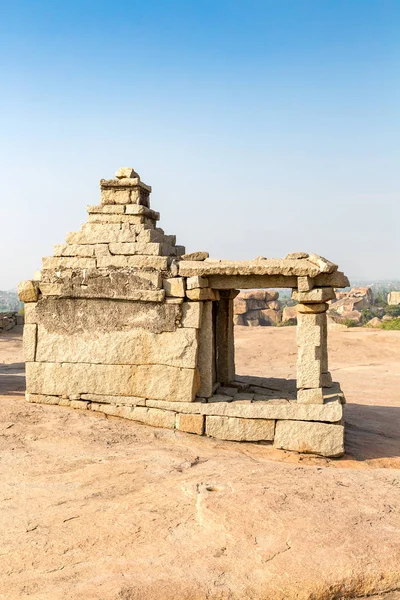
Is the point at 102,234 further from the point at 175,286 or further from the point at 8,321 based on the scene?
the point at 8,321

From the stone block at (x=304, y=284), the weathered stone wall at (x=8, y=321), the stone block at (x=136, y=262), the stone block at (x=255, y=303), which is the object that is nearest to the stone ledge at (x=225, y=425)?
the stone block at (x=304, y=284)

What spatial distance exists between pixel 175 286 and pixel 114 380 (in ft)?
5.19

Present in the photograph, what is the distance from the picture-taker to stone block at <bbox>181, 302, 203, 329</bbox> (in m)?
7.03

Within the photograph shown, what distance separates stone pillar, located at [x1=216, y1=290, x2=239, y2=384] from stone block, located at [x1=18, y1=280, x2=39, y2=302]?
287cm

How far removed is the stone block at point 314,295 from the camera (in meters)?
6.77

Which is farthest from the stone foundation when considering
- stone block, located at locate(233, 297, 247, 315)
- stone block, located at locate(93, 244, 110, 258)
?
stone block, located at locate(233, 297, 247, 315)

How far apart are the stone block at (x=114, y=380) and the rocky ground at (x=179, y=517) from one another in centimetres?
42

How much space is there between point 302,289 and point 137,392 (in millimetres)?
2662

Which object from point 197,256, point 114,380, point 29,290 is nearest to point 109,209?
point 197,256

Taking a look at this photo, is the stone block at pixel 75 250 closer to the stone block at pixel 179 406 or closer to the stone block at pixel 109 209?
the stone block at pixel 109 209

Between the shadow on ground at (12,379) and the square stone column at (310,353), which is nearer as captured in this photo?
the square stone column at (310,353)

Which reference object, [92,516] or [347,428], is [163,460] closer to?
[92,516]

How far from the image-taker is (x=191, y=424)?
6.99 m

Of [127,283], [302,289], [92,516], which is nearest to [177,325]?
[127,283]
